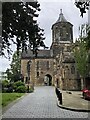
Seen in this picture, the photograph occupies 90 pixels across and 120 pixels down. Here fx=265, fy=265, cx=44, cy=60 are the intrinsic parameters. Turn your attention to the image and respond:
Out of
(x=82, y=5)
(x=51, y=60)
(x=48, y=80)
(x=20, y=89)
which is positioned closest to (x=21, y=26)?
(x=82, y=5)

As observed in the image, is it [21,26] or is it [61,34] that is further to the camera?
[61,34]

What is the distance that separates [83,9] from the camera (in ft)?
38.7

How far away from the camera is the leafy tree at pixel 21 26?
44.7ft

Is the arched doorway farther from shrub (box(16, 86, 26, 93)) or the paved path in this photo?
the paved path

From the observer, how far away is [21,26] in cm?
1457

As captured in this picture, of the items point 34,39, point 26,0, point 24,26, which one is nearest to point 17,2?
point 26,0

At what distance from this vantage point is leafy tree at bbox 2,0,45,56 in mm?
13633

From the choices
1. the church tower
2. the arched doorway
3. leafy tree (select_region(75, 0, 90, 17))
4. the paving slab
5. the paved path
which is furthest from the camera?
the arched doorway

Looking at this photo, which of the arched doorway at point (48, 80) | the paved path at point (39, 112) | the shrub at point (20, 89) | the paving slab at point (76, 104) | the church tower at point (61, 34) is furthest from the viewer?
the arched doorway at point (48, 80)

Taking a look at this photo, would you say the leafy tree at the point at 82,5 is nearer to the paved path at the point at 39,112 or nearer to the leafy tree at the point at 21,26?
the leafy tree at the point at 21,26

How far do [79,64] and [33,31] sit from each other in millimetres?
26266

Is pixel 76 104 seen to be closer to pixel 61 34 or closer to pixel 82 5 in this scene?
pixel 82 5

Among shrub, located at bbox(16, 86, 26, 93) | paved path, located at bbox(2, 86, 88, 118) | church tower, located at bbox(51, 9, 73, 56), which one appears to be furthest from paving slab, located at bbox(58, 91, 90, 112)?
church tower, located at bbox(51, 9, 73, 56)

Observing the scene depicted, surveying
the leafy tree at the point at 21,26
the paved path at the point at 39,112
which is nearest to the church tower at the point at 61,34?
the paved path at the point at 39,112
